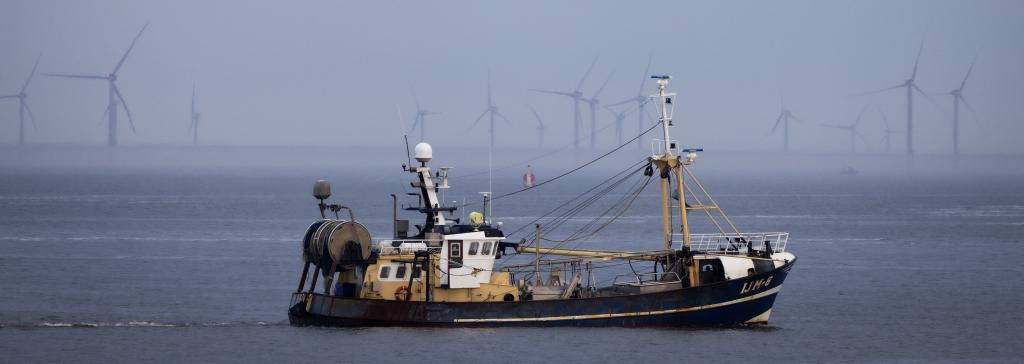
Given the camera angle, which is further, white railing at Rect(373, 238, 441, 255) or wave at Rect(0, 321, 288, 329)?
wave at Rect(0, 321, 288, 329)

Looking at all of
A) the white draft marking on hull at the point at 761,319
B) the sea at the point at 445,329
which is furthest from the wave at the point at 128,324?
the white draft marking on hull at the point at 761,319

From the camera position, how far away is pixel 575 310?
48062 millimetres

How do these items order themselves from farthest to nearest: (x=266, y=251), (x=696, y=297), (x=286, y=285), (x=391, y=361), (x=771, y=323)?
(x=266, y=251), (x=286, y=285), (x=771, y=323), (x=696, y=297), (x=391, y=361)

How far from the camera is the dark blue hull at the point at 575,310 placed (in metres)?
48.0

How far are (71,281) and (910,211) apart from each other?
10041cm

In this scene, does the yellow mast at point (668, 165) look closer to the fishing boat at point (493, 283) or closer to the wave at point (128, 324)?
the fishing boat at point (493, 283)

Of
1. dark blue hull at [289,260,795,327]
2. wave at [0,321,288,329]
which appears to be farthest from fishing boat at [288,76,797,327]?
wave at [0,321,288,329]

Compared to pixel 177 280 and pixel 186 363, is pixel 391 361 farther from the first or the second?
pixel 177 280

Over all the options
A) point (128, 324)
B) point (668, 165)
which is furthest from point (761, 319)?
point (128, 324)

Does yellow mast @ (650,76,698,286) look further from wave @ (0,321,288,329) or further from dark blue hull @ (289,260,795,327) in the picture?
wave @ (0,321,288,329)

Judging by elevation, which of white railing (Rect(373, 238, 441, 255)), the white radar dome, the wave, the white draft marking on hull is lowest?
the wave

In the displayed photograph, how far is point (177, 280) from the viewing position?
6944 centimetres

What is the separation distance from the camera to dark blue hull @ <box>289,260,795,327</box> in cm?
4800

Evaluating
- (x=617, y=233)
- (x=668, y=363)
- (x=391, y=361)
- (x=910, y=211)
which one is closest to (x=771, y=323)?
(x=668, y=363)
